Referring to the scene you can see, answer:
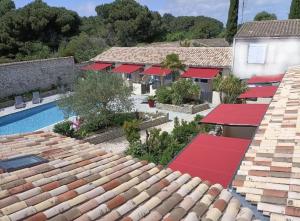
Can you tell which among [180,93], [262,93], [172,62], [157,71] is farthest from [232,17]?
[262,93]

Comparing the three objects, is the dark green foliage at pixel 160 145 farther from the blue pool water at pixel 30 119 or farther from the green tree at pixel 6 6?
the green tree at pixel 6 6

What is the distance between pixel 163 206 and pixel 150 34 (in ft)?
275

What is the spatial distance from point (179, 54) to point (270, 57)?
1429 centimetres

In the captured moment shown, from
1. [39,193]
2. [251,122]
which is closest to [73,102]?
[251,122]

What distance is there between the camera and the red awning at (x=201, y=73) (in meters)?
42.9

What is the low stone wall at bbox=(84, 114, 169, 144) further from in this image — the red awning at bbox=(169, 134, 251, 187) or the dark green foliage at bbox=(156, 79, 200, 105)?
the red awning at bbox=(169, 134, 251, 187)

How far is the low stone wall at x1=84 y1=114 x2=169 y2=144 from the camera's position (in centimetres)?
2827

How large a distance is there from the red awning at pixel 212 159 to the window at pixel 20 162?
5.69 metres

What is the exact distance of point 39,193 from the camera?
25.7ft

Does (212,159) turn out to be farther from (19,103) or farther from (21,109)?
(19,103)

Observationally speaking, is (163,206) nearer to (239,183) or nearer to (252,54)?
(239,183)

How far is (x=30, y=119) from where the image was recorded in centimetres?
4016

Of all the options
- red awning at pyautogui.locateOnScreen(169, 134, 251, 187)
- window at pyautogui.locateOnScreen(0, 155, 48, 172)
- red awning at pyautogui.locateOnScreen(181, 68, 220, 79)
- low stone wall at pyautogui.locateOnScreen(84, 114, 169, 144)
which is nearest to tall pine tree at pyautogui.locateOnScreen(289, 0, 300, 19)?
red awning at pyautogui.locateOnScreen(181, 68, 220, 79)

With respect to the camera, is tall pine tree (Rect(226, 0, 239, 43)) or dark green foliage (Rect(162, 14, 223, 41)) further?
dark green foliage (Rect(162, 14, 223, 41))
